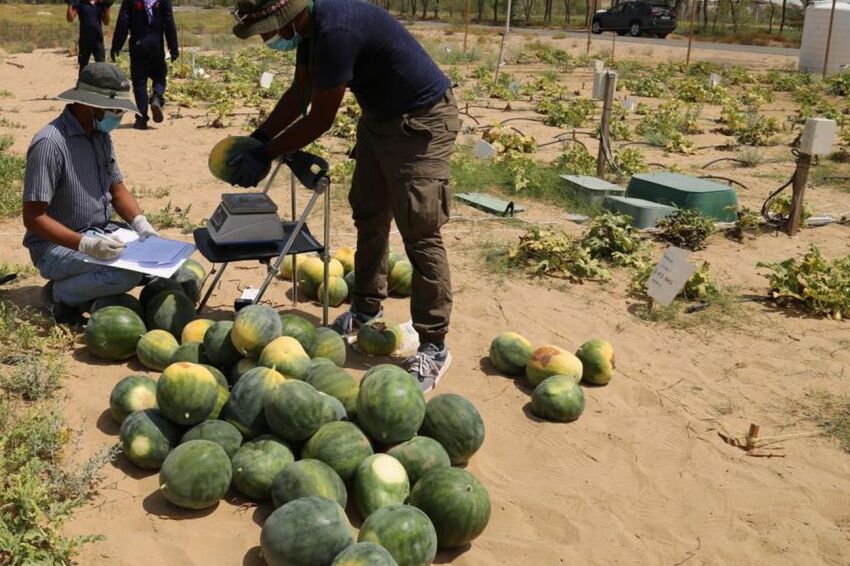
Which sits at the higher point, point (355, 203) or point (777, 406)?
point (355, 203)

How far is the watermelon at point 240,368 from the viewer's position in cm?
387

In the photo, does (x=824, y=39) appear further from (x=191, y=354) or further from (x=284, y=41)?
(x=191, y=354)

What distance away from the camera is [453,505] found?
3.05m

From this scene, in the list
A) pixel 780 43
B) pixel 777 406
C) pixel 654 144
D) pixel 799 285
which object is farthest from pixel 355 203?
pixel 780 43

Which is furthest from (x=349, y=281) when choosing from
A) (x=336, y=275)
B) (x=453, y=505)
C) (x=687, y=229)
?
(x=687, y=229)

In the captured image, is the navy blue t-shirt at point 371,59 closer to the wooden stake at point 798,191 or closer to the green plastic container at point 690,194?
the green plastic container at point 690,194

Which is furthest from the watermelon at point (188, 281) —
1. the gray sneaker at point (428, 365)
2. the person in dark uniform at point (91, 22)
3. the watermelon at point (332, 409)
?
the person in dark uniform at point (91, 22)

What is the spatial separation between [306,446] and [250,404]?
0.31 meters

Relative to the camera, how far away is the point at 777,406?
4430mm

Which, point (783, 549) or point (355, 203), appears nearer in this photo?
point (783, 549)

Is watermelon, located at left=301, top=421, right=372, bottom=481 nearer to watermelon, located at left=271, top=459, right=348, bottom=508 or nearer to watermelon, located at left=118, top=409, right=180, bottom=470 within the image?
watermelon, located at left=271, top=459, right=348, bottom=508

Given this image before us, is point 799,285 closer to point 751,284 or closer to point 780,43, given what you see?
point 751,284

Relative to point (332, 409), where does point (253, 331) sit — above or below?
above

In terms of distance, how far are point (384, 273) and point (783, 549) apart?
2.61 metres
